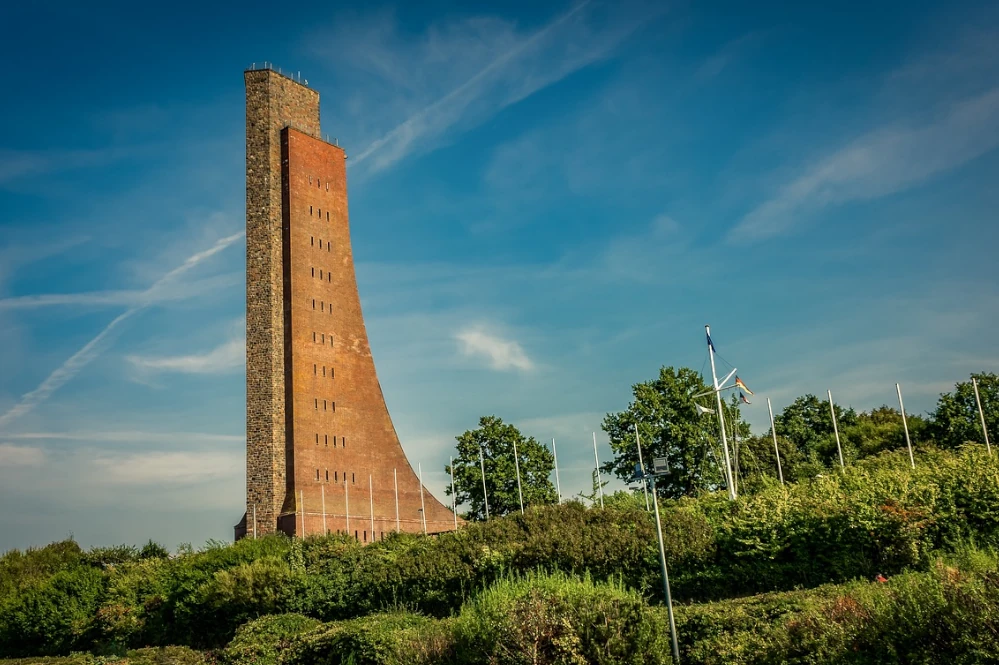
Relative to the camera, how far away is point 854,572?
1978 centimetres

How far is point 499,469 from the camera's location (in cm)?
4838

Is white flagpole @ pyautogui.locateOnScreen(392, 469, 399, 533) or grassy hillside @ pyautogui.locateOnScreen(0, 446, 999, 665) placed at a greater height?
white flagpole @ pyautogui.locateOnScreen(392, 469, 399, 533)

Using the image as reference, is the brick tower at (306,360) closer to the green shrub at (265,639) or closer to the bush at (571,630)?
the green shrub at (265,639)

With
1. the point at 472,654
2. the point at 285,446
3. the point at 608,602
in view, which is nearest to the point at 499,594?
the point at 472,654

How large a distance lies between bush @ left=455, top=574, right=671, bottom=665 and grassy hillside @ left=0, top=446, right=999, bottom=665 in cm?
3

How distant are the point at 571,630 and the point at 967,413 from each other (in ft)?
101

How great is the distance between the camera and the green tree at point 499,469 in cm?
4806

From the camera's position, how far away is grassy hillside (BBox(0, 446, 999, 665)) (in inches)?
529

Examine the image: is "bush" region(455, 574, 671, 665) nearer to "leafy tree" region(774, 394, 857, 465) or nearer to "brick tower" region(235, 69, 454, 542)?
"brick tower" region(235, 69, 454, 542)

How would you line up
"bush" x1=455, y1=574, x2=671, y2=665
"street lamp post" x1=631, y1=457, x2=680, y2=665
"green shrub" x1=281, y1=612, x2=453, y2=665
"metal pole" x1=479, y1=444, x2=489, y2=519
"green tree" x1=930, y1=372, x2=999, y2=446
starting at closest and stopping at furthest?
"bush" x1=455, y1=574, x2=671, y2=665 < "street lamp post" x1=631, y1=457, x2=680, y2=665 < "green shrub" x1=281, y1=612, x2=453, y2=665 < "green tree" x1=930, y1=372, x2=999, y2=446 < "metal pole" x1=479, y1=444, x2=489, y2=519

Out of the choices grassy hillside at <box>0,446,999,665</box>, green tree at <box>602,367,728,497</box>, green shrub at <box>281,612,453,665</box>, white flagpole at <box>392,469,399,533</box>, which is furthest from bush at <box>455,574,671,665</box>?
white flagpole at <box>392,469,399,533</box>

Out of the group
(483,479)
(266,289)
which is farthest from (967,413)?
(266,289)

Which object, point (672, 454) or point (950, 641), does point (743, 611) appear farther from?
point (672, 454)

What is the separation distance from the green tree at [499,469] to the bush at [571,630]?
32.3 metres
